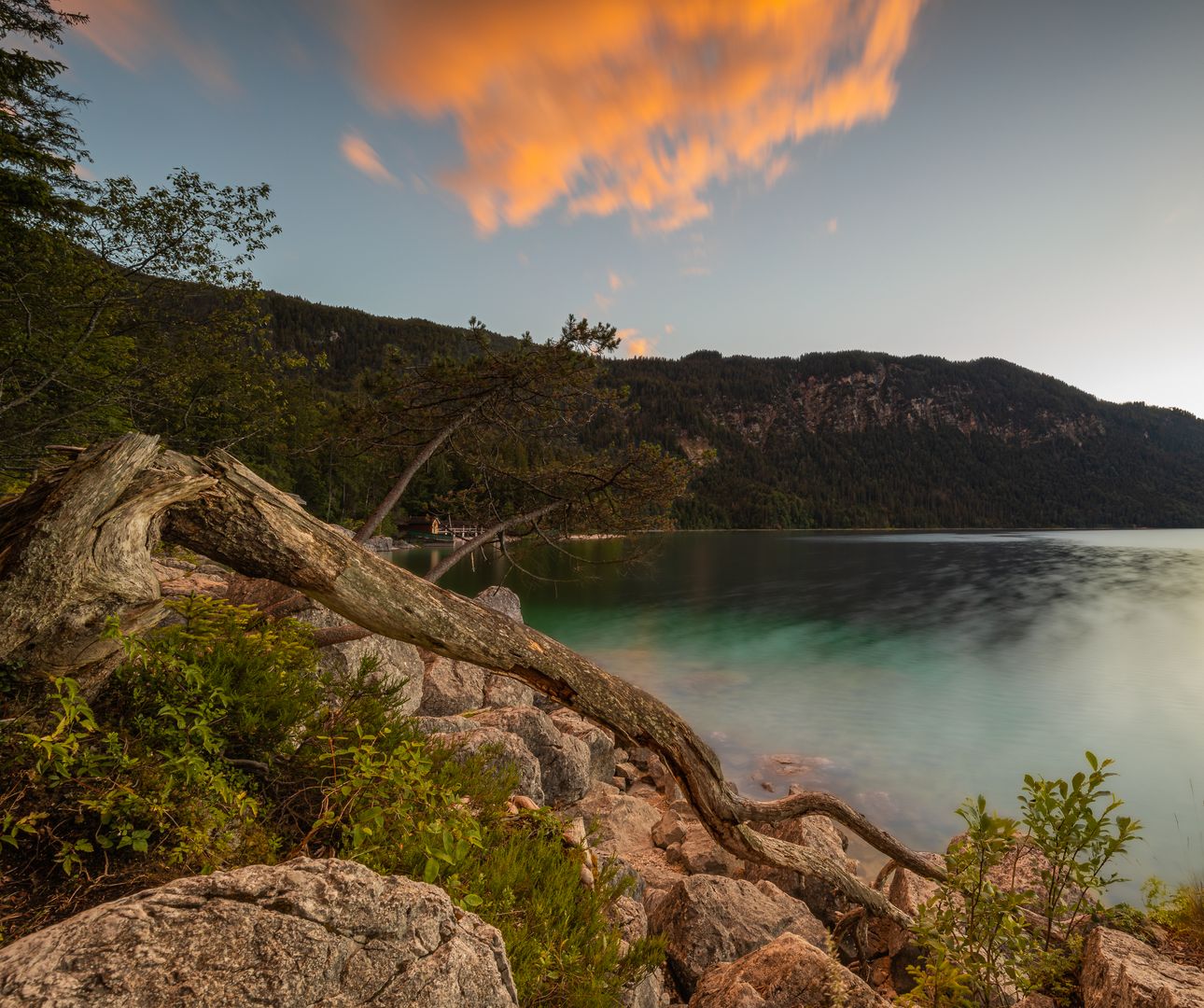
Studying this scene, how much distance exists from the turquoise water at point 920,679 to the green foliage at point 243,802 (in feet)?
13.2

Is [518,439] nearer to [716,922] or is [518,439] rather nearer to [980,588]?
[716,922]

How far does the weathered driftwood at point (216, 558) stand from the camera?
8.58ft

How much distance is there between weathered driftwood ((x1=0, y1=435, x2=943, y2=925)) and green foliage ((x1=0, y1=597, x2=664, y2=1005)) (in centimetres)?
24

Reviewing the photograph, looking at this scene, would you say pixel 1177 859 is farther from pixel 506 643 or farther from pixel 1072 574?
→ pixel 1072 574

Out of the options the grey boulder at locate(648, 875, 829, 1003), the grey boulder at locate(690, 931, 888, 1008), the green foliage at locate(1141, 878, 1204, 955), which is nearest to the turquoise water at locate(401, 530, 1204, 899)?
the green foliage at locate(1141, 878, 1204, 955)

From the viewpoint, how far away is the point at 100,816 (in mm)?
2578

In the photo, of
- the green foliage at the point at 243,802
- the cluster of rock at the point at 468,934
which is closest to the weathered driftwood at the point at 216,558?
the green foliage at the point at 243,802

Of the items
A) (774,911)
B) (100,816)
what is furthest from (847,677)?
(100,816)

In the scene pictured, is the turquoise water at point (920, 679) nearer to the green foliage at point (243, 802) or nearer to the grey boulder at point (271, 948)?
the green foliage at point (243, 802)

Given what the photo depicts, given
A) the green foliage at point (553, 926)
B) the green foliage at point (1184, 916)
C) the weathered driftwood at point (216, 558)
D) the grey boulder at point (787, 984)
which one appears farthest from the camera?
the green foliage at point (1184, 916)

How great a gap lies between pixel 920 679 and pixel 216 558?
25081mm

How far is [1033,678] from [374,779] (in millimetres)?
27564

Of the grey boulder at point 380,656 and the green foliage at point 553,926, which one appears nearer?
the green foliage at point 553,926

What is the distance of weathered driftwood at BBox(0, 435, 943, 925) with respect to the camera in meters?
2.62
